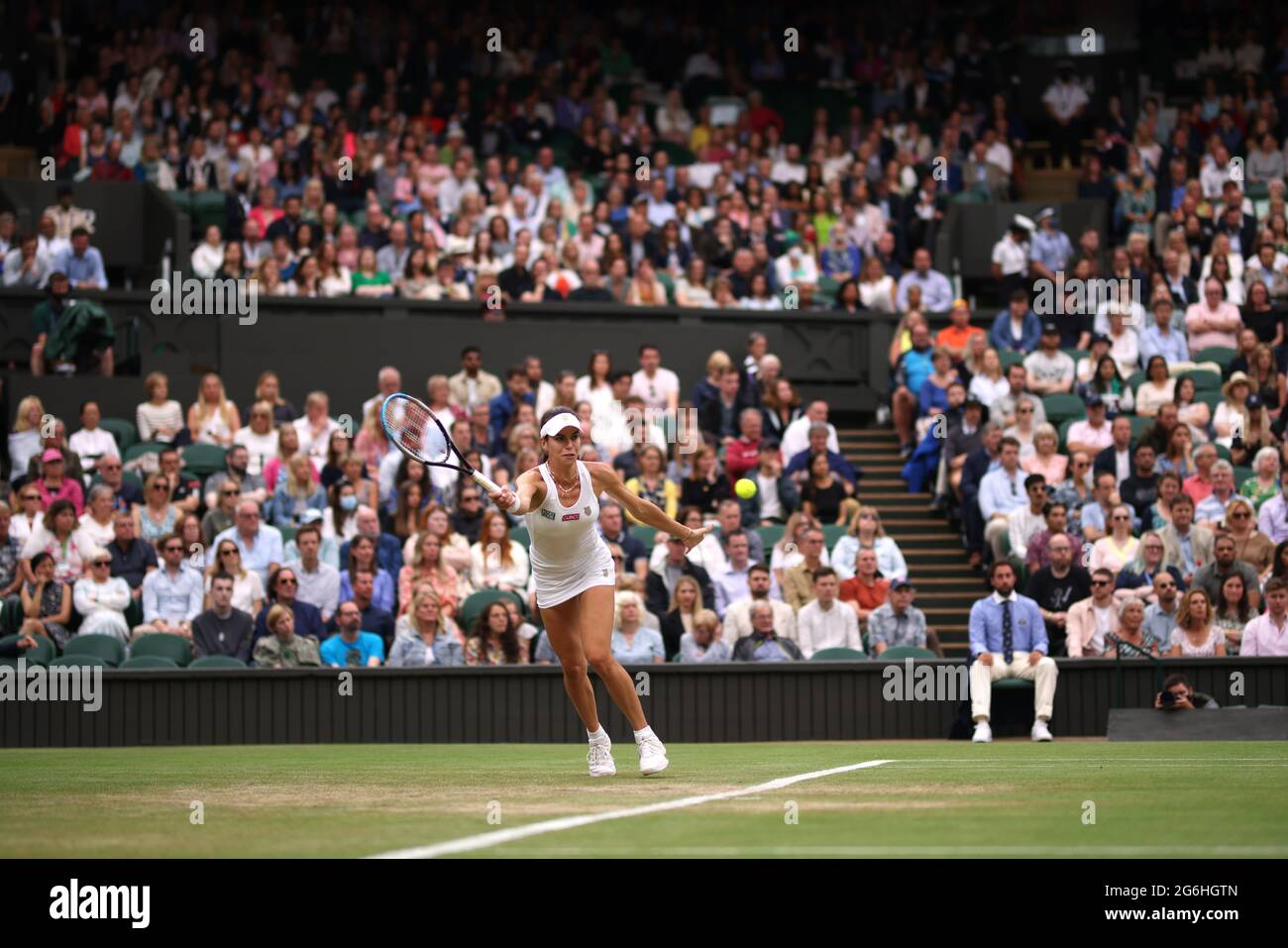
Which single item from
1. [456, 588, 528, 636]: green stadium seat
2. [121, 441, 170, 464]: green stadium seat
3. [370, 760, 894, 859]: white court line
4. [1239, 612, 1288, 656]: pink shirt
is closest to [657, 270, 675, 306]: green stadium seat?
[121, 441, 170, 464]: green stadium seat

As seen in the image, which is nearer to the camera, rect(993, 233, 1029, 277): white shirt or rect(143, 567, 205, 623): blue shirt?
rect(143, 567, 205, 623): blue shirt

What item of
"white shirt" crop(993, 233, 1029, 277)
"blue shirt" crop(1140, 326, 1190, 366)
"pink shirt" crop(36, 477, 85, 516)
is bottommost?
"pink shirt" crop(36, 477, 85, 516)

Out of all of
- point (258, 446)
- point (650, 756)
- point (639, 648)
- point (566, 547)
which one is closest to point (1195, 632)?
point (639, 648)

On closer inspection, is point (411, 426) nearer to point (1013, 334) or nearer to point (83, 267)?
point (83, 267)

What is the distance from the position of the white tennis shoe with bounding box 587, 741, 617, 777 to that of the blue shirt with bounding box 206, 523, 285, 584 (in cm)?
790

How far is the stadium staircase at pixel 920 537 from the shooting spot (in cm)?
1917

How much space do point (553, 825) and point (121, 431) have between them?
13.9 m

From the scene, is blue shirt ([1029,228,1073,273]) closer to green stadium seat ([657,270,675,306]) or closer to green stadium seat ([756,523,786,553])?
green stadium seat ([657,270,675,306])

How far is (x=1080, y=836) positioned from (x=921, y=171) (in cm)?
2065

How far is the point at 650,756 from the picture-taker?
10.2 m

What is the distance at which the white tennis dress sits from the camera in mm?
10359

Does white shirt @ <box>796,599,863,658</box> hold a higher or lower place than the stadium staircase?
lower

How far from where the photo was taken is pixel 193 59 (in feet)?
86.0

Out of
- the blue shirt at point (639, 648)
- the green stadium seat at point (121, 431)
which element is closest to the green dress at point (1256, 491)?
the blue shirt at point (639, 648)
